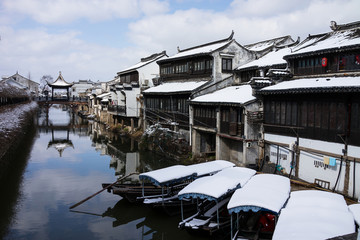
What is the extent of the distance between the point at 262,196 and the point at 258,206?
1103 mm

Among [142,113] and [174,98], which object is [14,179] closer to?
[174,98]

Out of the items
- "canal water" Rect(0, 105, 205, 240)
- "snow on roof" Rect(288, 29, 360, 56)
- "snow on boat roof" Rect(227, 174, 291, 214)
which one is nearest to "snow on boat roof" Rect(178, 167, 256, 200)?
"snow on boat roof" Rect(227, 174, 291, 214)

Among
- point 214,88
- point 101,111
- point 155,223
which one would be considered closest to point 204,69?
point 214,88

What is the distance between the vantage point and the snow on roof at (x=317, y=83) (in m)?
18.3

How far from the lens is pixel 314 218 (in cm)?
1214

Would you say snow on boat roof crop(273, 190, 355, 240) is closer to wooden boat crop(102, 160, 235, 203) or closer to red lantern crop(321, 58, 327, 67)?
wooden boat crop(102, 160, 235, 203)

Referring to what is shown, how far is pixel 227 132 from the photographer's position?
1086 inches

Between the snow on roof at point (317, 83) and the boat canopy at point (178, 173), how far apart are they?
278 inches

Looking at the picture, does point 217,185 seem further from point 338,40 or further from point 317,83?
point 338,40

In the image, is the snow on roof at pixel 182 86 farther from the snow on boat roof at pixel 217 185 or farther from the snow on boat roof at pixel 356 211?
the snow on boat roof at pixel 356 211

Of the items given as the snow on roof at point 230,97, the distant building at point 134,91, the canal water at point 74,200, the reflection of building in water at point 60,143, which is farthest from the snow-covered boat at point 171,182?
the distant building at point 134,91

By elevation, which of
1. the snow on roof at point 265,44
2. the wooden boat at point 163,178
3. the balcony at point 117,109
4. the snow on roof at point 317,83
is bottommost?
the wooden boat at point 163,178

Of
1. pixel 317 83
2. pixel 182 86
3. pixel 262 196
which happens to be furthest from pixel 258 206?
pixel 182 86

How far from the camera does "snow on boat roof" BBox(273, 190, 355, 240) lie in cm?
1102
